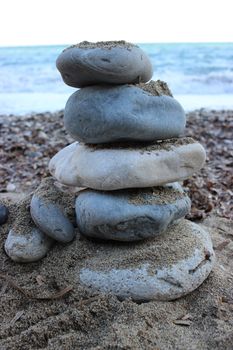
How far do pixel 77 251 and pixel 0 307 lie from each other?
22.6 inches

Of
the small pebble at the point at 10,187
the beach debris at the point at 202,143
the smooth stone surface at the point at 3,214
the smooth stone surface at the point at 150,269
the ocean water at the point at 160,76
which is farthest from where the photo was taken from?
the ocean water at the point at 160,76

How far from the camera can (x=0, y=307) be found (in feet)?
9.13

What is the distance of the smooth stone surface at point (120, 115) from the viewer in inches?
115

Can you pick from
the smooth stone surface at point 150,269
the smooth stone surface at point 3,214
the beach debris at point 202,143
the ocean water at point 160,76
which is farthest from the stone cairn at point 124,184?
the ocean water at point 160,76

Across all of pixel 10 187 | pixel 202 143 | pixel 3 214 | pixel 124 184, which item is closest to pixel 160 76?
pixel 202 143

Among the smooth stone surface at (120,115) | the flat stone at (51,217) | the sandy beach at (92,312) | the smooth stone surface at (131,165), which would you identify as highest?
the smooth stone surface at (120,115)

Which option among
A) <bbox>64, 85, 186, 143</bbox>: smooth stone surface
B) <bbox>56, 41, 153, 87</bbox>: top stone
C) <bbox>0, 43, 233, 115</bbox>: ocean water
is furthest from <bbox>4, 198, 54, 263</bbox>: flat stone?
<bbox>0, 43, 233, 115</bbox>: ocean water

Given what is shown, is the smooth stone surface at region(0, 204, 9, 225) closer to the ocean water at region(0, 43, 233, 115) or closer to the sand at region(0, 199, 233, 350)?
the sand at region(0, 199, 233, 350)

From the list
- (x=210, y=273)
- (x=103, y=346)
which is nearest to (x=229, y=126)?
(x=210, y=273)

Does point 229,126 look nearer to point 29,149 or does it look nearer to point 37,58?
point 29,149

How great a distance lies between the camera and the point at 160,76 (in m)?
18.8

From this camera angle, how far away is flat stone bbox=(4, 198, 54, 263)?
305 centimetres

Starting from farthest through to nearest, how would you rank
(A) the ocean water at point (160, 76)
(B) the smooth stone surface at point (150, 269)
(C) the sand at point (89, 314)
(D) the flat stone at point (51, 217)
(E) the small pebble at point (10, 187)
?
(A) the ocean water at point (160, 76) < (E) the small pebble at point (10, 187) < (D) the flat stone at point (51, 217) < (B) the smooth stone surface at point (150, 269) < (C) the sand at point (89, 314)

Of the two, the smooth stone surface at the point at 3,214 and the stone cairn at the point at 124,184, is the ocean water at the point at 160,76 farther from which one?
the stone cairn at the point at 124,184
